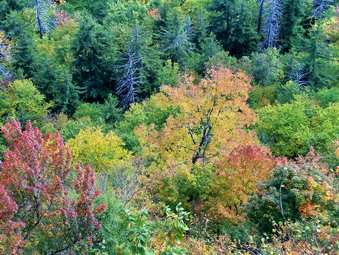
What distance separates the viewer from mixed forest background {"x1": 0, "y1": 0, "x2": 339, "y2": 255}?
9930 mm

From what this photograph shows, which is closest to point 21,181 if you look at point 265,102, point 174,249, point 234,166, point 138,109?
point 174,249

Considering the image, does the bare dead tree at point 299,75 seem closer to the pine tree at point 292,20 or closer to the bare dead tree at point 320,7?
the pine tree at point 292,20

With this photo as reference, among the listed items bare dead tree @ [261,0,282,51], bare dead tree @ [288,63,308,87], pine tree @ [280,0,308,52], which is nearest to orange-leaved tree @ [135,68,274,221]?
bare dead tree @ [288,63,308,87]

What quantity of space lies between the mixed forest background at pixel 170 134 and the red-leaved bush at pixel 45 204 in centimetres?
4

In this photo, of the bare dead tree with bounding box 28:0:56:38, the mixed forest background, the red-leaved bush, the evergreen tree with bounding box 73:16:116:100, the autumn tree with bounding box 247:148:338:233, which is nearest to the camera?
the red-leaved bush

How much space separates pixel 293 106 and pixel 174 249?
22274 millimetres

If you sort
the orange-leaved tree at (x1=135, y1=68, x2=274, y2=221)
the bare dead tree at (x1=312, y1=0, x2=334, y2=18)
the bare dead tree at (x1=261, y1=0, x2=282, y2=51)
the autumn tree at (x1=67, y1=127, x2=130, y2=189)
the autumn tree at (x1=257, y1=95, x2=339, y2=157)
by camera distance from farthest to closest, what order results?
the bare dead tree at (x1=312, y1=0, x2=334, y2=18) → the bare dead tree at (x1=261, y1=0, x2=282, y2=51) → the autumn tree at (x1=257, y1=95, x2=339, y2=157) → the autumn tree at (x1=67, y1=127, x2=130, y2=189) → the orange-leaved tree at (x1=135, y1=68, x2=274, y2=221)

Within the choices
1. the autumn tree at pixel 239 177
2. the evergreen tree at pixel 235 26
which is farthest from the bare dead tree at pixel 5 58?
the autumn tree at pixel 239 177

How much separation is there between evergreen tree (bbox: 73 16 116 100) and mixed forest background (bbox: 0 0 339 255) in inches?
5.7

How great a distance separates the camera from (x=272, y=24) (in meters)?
39.6

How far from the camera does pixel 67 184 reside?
37.2ft

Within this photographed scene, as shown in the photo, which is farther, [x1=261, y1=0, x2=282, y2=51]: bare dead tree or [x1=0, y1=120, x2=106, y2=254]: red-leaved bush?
[x1=261, y1=0, x2=282, y2=51]: bare dead tree

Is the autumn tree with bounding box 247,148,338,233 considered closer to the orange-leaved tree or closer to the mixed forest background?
the mixed forest background

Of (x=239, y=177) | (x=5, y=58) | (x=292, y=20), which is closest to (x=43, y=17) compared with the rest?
(x=5, y=58)
